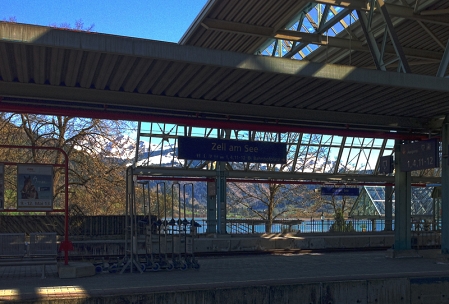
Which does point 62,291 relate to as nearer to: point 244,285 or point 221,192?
point 244,285

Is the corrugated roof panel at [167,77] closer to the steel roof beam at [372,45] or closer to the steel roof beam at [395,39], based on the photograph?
the steel roof beam at [372,45]

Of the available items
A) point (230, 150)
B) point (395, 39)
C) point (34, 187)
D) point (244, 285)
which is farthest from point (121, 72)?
point (395, 39)

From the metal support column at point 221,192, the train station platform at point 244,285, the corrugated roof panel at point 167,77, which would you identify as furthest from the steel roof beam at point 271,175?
the corrugated roof panel at point 167,77

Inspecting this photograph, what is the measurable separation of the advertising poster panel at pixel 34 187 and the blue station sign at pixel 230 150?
362 centimetres

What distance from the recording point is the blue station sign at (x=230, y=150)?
14.4 m

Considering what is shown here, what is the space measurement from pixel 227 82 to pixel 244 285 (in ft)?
13.9

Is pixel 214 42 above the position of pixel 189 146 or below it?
above

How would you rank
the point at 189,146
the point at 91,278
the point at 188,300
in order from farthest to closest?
the point at 189,146 → the point at 91,278 → the point at 188,300

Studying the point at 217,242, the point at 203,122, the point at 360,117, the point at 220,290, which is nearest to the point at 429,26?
the point at 360,117

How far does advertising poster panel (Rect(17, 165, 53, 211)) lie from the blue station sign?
11.9 ft

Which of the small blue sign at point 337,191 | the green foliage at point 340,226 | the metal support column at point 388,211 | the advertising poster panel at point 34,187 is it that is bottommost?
the green foliage at point 340,226

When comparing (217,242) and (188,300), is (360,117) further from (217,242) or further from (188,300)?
(217,242)

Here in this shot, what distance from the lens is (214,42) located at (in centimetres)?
2031

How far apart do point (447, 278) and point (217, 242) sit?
38.4 feet
